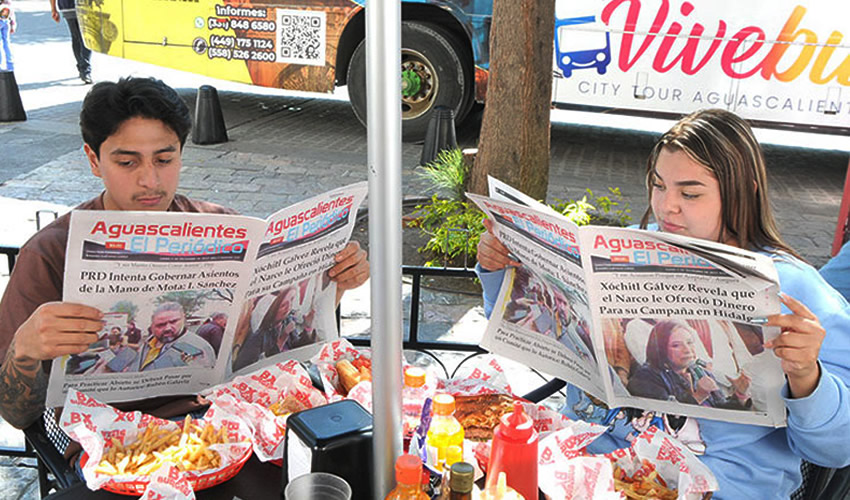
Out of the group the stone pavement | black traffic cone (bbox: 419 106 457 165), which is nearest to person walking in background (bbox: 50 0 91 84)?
the stone pavement

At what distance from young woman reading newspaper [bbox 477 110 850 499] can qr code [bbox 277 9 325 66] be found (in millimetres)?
5843

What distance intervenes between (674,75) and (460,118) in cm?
194

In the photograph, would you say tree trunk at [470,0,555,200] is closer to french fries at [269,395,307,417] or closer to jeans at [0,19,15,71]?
french fries at [269,395,307,417]

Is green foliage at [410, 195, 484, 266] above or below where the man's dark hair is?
below

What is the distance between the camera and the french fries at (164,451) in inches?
57.4

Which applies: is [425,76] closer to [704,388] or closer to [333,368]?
[333,368]

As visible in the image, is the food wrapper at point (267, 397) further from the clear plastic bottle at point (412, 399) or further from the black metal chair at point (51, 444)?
the black metal chair at point (51, 444)

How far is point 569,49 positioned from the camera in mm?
6969

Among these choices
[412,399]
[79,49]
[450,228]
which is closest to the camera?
[412,399]

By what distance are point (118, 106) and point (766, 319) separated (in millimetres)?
1502

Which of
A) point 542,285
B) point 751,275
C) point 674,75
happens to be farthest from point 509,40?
point 751,275

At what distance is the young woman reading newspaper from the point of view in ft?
5.16

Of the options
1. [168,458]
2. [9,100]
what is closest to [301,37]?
[9,100]

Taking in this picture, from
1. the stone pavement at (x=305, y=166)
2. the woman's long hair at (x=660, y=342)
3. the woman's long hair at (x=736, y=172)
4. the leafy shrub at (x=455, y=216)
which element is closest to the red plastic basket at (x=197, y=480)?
the woman's long hair at (x=660, y=342)
